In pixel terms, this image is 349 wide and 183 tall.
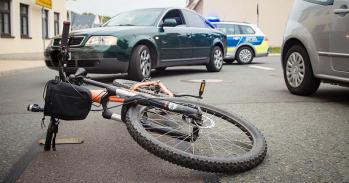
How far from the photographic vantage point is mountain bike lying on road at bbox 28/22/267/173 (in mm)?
3127

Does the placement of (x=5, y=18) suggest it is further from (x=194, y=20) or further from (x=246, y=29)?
(x=194, y=20)

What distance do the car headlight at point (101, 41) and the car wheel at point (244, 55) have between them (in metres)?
9.09

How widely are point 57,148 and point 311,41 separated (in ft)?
13.2

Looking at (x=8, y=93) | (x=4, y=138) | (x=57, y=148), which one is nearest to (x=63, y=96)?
(x=57, y=148)

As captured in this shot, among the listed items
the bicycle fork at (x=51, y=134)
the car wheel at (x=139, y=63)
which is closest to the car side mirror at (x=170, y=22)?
the car wheel at (x=139, y=63)

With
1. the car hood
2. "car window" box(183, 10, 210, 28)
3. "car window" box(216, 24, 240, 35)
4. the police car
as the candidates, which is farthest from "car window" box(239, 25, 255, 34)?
the car hood

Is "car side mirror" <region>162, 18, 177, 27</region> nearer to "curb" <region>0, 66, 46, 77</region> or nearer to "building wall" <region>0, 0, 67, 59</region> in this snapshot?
"curb" <region>0, 66, 46, 77</region>

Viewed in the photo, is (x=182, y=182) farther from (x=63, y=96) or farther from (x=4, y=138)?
(x=4, y=138)

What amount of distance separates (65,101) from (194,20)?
8.70m

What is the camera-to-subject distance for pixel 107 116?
11.6 ft

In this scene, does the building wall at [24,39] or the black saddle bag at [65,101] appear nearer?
the black saddle bag at [65,101]

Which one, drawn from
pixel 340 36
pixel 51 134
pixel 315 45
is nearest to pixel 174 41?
pixel 315 45

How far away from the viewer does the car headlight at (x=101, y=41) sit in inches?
346

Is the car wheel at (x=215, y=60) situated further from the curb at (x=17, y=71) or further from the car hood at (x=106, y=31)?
the curb at (x=17, y=71)
